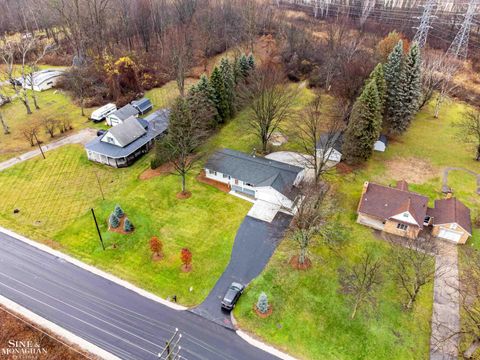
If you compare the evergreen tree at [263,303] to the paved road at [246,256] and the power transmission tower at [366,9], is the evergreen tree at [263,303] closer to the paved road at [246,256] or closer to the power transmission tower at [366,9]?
the paved road at [246,256]

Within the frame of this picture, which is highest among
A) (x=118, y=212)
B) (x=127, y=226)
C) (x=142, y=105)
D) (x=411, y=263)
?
(x=142, y=105)

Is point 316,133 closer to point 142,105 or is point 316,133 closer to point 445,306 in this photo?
point 445,306

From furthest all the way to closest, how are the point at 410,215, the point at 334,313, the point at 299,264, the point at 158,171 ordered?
the point at 158,171
the point at 410,215
the point at 299,264
the point at 334,313

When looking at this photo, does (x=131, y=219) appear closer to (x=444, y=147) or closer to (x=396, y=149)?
(x=396, y=149)

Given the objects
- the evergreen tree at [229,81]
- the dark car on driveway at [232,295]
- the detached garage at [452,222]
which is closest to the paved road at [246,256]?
the dark car on driveway at [232,295]

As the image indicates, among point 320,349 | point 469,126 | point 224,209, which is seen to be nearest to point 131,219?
Answer: point 224,209

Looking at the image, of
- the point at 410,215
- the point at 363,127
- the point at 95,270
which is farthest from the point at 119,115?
the point at 410,215

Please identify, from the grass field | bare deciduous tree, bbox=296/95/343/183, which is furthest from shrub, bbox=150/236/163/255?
bare deciduous tree, bbox=296/95/343/183
